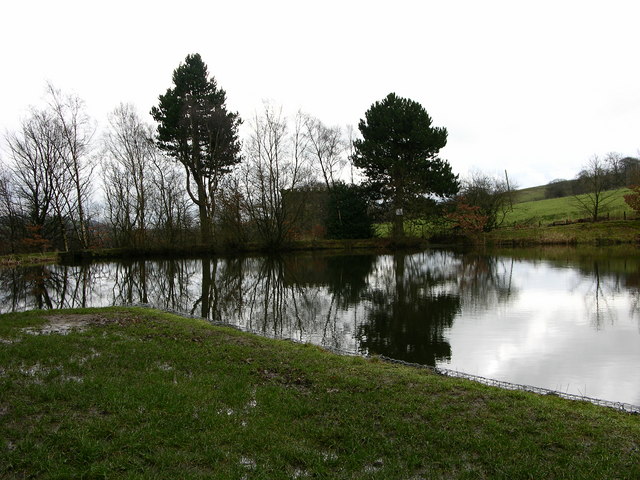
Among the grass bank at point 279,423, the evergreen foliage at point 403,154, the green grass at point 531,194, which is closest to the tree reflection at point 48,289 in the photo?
the grass bank at point 279,423

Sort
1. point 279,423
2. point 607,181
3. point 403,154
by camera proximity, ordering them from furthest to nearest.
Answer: point 607,181
point 403,154
point 279,423

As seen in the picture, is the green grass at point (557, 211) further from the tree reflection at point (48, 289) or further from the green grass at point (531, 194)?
the tree reflection at point (48, 289)

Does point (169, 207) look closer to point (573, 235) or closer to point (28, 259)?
point (28, 259)

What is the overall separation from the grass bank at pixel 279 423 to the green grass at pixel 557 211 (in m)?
48.0

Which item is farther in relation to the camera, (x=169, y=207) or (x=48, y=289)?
(x=169, y=207)

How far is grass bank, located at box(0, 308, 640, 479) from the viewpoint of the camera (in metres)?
3.57

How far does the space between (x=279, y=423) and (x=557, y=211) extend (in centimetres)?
5687

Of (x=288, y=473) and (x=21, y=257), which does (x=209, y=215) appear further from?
(x=288, y=473)

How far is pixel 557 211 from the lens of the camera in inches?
2052

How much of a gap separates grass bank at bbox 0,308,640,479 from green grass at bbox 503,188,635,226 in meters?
48.0


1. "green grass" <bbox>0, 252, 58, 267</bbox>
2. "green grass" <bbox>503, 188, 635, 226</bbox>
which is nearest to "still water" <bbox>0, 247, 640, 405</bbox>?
"green grass" <bbox>0, 252, 58, 267</bbox>

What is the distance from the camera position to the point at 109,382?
549cm

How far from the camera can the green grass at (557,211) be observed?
45.8 metres

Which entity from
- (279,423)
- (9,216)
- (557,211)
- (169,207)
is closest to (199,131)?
(169,207)
